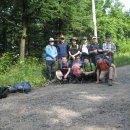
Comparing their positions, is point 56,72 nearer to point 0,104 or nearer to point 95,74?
point 95,74

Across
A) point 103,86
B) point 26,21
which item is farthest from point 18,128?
point 26,21

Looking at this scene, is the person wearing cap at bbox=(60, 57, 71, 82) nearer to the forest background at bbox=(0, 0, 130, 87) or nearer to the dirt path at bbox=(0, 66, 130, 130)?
the forest background at bbox=(0, 0, 130, 87)

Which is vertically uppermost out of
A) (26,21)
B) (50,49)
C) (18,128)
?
(26,21)

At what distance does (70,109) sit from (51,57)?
6073 mm

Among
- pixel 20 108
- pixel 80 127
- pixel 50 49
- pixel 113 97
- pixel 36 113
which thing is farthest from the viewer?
pixel 50 49

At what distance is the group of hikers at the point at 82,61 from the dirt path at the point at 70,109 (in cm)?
116

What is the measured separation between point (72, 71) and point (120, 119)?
6.50 metres

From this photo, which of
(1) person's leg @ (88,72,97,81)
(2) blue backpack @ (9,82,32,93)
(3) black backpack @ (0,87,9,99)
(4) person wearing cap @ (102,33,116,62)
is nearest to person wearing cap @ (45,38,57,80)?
(1) person's leg @ (88,72,97,81)

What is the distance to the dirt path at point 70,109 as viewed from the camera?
26.3 ft

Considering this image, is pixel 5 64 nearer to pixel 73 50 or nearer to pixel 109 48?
pixel 73 50

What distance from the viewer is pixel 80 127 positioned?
7.77 m

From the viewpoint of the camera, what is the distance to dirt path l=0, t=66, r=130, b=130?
Result: 316 inches

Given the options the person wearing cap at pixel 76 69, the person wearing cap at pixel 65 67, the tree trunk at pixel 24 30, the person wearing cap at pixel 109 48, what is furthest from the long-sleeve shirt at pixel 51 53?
the tree trunk at pixel 24 30

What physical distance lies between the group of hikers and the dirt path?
1.16 metres
